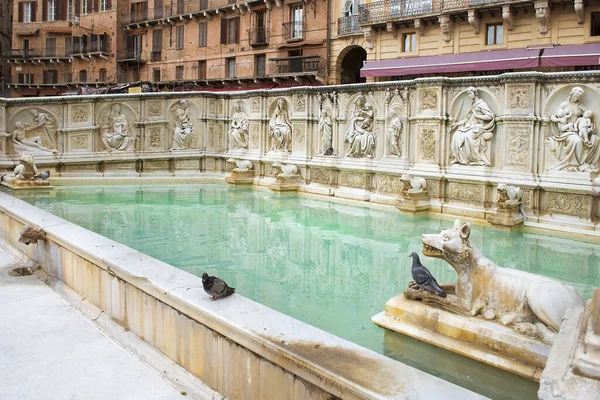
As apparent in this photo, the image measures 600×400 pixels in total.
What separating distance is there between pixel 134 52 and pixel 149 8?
12.5 feet

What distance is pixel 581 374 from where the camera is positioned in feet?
6.85

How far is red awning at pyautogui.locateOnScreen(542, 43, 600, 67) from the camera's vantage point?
21219mm

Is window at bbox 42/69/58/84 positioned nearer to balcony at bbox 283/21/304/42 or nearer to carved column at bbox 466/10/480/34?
balcony at bbox 283/21/304/42

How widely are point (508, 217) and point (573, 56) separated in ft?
52.0

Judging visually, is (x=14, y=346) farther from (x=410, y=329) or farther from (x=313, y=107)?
(x=313, y=107)

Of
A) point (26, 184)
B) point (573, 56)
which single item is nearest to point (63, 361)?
point (26, 184)

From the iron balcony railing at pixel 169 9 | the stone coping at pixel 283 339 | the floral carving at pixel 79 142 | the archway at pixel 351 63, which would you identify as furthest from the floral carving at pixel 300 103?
the iron balcony railing at pixel 169 9

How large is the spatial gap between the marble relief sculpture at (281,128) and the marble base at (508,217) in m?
5.46

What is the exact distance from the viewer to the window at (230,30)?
3944cm

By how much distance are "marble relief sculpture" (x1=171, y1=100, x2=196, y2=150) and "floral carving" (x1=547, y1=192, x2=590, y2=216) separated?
8.92 metres

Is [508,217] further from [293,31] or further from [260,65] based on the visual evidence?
[260,65]

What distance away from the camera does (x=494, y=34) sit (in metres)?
25.8

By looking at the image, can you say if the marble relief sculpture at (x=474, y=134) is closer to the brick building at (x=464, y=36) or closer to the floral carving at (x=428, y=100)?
the floral carving at (x=428, y=100)

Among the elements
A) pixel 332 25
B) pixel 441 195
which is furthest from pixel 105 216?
pixel 332 25
